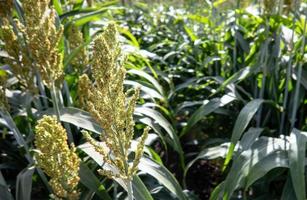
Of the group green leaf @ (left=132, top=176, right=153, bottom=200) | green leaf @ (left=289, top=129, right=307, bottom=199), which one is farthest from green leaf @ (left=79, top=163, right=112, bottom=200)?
green leaf @ (left=289, top=129, right=307, bottom=199)

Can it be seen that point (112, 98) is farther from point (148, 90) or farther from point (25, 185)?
point (148, 90)

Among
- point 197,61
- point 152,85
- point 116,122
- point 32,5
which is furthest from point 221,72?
point 116,122

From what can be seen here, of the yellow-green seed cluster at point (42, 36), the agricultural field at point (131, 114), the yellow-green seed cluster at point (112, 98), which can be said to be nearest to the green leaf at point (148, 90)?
the agricultural field at point (131, 114)

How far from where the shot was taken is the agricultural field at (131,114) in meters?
1.05

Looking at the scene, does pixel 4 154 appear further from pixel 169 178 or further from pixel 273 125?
pixel 273 125

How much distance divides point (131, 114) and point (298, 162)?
0.94 meters

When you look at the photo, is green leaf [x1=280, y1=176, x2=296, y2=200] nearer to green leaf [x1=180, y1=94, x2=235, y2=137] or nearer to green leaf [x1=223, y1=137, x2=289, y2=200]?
green leaf [x1=223, y1=137, x2=289, y2=200]

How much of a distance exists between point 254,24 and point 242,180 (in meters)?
1.93

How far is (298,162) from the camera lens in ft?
5.41

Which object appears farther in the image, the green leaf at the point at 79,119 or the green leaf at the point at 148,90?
the green leaf at the point at 148,90

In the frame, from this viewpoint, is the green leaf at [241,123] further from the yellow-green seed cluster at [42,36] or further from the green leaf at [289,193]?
the yellow-green seed cluster at [42,36]

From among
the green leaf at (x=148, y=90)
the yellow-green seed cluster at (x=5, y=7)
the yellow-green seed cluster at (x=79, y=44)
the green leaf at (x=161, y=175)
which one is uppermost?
the yellow-green seed cluster at (x=5, y=7)

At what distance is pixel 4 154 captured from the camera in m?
2.16

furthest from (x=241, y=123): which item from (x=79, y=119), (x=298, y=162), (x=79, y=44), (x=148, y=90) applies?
(x=79, y=44)
